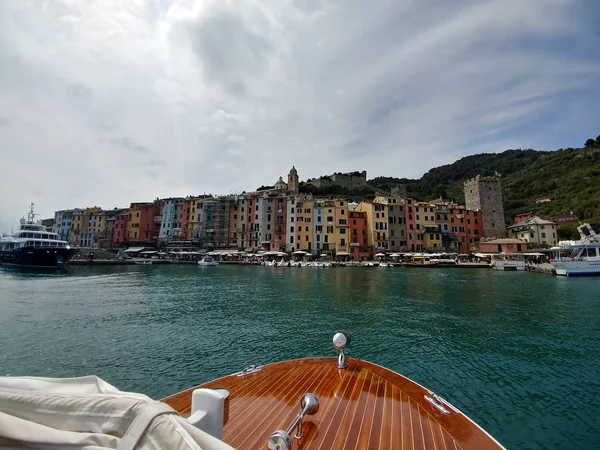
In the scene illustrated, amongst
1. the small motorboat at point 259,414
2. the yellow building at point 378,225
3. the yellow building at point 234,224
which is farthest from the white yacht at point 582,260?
the yellow building at point 234,224

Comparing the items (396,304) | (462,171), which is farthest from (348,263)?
(462,171)

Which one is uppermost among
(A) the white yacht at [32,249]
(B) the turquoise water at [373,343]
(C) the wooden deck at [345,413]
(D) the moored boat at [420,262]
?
(A) the white yacht at [32,249]

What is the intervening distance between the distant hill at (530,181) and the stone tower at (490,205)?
1441cm

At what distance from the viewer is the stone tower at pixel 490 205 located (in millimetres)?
65438

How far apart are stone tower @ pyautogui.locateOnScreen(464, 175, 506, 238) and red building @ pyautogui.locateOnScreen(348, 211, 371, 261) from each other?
2645cm

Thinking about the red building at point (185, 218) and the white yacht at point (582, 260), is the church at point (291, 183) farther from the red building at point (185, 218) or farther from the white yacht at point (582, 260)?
the white yacht at point (582, 260)

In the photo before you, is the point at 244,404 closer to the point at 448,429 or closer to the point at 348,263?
the point at 448,429

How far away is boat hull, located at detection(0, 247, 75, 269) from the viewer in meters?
41.5

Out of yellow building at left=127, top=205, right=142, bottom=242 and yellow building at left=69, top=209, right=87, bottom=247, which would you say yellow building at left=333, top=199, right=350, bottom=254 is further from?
yellow building at left=69, top=209, right=87, bottom=247

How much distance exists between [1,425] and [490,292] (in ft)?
84.6

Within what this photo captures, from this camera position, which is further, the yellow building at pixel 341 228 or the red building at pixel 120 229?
the red building at pixel 120 229

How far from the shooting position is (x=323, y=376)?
5.25 m

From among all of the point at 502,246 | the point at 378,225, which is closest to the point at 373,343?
the point at 378,225

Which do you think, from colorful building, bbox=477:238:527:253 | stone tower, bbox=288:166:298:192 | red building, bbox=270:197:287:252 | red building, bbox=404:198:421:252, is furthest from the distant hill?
red building, bbox=404:198:421:252
